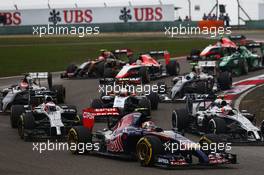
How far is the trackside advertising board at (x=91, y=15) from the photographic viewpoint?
262 feet

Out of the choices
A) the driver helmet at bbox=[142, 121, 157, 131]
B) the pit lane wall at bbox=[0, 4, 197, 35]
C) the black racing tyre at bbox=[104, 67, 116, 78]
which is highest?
the pit lane wall at bbox=[0, 4, 197, 35]

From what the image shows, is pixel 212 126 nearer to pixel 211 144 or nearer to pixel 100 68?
pixel 211 144

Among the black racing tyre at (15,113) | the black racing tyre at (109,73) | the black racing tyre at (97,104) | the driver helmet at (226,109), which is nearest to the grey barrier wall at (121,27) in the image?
the black racing tyre at (109,73)

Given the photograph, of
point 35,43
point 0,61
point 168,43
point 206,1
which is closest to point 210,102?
point 0,61

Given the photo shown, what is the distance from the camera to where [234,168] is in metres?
16.3

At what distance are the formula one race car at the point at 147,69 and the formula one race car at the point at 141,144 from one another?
15875 millimetres

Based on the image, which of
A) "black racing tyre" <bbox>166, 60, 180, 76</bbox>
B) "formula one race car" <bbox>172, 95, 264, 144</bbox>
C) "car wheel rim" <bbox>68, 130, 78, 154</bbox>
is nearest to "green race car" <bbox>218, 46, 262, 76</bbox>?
"black racing tyre" <bbox>166, 60, 180, 76</bbox>

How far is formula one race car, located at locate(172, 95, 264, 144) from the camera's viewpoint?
66.1 ft

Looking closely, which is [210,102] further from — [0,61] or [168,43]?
[168,43]

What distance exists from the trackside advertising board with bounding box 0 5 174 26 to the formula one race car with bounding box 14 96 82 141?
57192mm

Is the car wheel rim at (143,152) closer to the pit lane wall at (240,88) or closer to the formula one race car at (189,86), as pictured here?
the pit lane wall at (240,88)

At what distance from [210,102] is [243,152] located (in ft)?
15.1

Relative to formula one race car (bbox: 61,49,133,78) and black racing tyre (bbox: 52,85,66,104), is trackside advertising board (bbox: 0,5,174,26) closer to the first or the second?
formula one race car (bbox: 61,49,133,78)

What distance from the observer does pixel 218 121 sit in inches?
814
